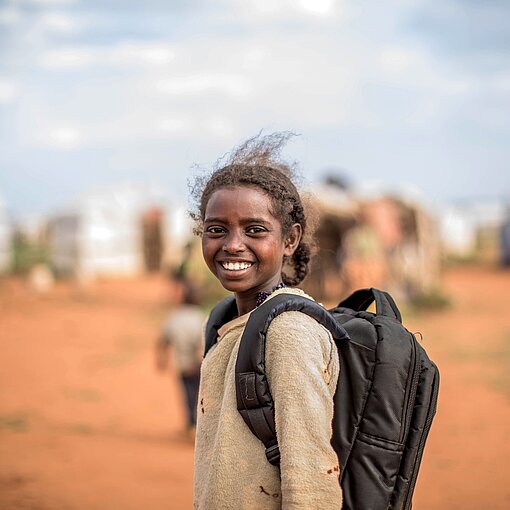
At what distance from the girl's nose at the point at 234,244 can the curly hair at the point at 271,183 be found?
0.12 m

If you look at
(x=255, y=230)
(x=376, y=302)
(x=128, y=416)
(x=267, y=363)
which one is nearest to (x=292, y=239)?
(x=255, y=230)

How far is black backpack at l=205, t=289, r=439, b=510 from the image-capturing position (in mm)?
1530

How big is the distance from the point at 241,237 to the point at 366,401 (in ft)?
1.65

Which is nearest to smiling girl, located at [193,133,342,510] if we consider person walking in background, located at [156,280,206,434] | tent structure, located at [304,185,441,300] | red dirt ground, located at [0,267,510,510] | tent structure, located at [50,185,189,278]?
red dirt ground, located at [0,267,510,510]

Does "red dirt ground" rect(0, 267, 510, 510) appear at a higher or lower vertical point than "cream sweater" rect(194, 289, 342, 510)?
lower

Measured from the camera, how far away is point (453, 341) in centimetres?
1007

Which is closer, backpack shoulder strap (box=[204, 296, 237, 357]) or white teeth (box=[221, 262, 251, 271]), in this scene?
white teeth (box=[221, 262, 251, 271])

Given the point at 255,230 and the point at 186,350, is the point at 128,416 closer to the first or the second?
the point at 186,350

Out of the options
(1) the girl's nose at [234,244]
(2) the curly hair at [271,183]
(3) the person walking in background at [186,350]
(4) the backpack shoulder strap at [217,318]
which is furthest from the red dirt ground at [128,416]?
(1) the girl's nose at [234,244]

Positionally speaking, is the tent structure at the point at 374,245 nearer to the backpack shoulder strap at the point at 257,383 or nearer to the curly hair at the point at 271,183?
the curly hair at the point at 271,183

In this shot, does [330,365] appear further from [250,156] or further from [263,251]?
[250,156]

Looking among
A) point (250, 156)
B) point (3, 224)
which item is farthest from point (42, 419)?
point (3, 224)

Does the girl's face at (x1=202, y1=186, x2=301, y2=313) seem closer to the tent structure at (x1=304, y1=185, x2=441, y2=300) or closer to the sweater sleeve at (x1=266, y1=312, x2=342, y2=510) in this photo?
the sweater sleeve at (x1=266, y1=312, x2=342, y2=510)

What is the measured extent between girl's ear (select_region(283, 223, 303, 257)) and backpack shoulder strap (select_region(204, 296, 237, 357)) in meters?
0.25
